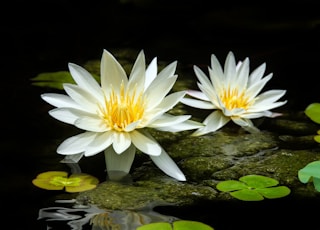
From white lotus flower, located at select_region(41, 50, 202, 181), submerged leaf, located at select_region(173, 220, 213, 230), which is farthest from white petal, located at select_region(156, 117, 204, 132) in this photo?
submerged leaf, located at select_region(173, 220, 213, 230)

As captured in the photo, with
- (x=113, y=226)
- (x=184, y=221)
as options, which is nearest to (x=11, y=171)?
(x=113, y=226)

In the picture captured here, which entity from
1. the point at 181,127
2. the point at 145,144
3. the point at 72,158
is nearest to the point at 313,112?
the point at 181,127

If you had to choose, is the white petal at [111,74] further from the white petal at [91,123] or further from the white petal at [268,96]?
the white petal at [268,96]

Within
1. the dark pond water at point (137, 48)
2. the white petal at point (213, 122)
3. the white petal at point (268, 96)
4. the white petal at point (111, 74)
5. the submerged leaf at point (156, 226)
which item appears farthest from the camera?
the white petal at point (268, 96)

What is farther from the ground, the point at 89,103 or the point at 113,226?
the point at 89,103

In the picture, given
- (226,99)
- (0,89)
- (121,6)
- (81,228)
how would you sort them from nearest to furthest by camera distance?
(81,228), (226,99), (0,89), (121,6)

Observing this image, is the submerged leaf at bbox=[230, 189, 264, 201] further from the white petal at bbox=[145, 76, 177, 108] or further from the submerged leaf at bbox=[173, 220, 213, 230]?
the white petal at bbox=[145, 76, 177, 108]

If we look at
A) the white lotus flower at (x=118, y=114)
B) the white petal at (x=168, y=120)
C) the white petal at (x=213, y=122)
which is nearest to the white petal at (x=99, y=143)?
the white lotus flower at (x=118, y=114)

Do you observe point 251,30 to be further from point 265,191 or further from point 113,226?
point 113,226
